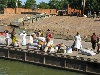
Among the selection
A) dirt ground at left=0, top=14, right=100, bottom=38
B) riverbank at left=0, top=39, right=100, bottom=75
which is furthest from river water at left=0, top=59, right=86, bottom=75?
dirt ground at left=0, top=14, right=100, bottom=38

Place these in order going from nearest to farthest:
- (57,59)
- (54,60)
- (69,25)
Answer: (57,59)
(54,60)
(69,25)

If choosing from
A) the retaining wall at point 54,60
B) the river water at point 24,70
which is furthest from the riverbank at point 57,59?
the river water at point 24,70

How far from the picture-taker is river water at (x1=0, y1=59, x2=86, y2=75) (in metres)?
24.7

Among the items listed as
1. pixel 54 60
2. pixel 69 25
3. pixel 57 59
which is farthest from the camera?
pixel 69 25

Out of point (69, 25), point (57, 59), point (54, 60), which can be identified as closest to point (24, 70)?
point (54, 60)

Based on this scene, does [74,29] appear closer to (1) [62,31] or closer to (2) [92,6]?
(1) [62,31]

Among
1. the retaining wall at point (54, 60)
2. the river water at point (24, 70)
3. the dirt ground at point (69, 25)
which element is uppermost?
the dirt ground at point (69, 25)

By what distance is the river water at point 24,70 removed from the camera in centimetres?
2470

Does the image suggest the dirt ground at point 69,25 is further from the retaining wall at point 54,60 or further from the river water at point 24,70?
the river water at point 24,70

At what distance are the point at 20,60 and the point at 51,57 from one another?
11.2ft

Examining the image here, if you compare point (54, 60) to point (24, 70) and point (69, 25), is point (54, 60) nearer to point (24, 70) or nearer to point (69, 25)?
point (24, 70)

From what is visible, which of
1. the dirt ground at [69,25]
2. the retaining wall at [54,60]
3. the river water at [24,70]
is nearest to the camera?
the retaining wall at [54,60]

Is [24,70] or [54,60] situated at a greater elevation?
[54,60]

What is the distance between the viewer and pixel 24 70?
1009 inches
